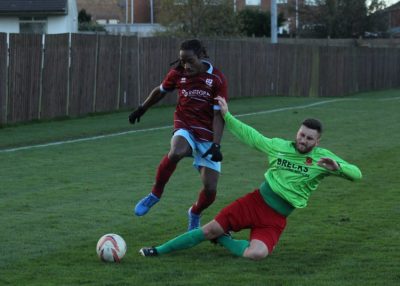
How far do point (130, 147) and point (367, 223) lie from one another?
8114 mm

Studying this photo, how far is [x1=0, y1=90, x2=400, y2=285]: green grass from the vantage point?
775cm

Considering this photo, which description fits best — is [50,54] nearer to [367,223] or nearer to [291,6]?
[367,223]

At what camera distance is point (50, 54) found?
2338 cm

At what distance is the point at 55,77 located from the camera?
23656 millimetres

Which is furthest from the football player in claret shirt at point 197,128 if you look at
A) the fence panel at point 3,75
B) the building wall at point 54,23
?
the building wall at point 54,23

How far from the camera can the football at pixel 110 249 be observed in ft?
26.5

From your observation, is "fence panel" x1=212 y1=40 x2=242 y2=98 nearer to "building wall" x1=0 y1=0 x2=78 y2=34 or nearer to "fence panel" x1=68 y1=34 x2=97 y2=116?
"fence panel" x1=68 y1=34 x2=97 y2=116

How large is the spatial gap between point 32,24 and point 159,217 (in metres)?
30.7

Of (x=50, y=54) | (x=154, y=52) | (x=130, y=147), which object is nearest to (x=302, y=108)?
(x=154, y=52)

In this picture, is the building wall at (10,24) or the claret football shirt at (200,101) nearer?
the claret football shirt at (200,101)

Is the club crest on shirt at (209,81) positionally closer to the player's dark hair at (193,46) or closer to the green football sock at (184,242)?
the player's dark hair at (193,46)

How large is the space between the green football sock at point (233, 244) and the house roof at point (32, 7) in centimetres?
3164

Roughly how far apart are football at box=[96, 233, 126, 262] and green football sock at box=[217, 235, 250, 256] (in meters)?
0.90

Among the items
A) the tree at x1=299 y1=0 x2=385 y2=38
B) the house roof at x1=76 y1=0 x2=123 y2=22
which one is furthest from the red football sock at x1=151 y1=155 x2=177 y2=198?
the house roof at x1=76 y1=0 x2=123 y2=22
